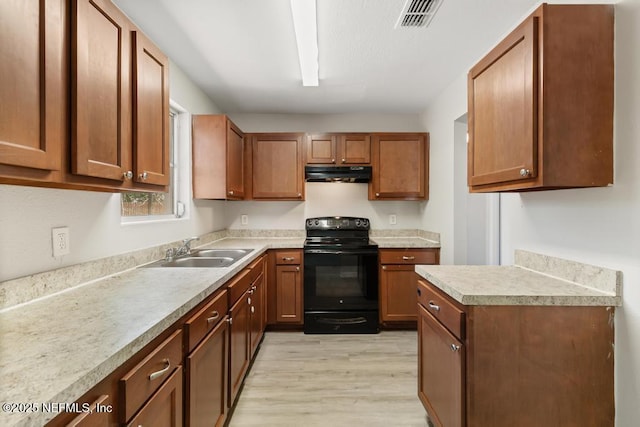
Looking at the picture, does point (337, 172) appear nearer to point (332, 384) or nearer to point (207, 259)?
point (207, 259)

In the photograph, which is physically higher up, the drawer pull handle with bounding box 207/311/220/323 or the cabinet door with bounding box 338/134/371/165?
the cabinet door with bounding box 338/134/371/165

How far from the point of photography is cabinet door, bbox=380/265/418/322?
3.28 metres

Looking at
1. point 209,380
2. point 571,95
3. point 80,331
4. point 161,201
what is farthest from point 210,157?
point 571,95

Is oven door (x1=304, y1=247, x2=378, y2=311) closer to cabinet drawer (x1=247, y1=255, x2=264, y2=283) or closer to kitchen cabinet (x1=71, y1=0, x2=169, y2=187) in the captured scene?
cabinet drawer (x1=247, y1=255, x2=264, y2=283)

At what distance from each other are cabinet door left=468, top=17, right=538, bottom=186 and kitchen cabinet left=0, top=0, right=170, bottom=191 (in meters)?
1.73

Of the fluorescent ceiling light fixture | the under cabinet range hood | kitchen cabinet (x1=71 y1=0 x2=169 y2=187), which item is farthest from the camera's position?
the under cabinet range hood

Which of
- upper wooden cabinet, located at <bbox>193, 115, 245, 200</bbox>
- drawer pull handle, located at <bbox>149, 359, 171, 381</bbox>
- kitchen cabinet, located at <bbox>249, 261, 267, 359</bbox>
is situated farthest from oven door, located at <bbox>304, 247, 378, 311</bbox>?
drawer pull handle, located at <bbox>149, 359, 171, 381</bbox>

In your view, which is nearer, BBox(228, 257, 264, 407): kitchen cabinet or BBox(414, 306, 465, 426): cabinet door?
BBox(414, 306, 465, 426): cabinet door

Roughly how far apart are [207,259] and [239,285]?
1.73 ft

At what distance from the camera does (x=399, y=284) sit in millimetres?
3297

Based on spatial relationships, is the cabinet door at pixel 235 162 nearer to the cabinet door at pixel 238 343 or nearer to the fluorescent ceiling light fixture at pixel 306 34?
the fluorescent ceiling light fixture at pixel 306 34

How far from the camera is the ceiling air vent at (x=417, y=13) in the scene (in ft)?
5.80

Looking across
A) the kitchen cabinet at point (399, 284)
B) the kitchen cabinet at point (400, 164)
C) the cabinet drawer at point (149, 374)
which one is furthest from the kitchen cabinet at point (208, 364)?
the kitchen cabinet at point (400, 164)

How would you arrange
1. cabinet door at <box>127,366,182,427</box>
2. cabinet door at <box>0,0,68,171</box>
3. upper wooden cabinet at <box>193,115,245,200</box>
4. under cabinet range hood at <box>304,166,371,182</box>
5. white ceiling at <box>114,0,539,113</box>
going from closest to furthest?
cabinet door at <box>0,0,68,171</box> < cabinet door at <box>127,366,182,427</box> < white ceiling at <box>114,0,539,113</box> < upper wooden cabinet at <box>193,115,245,200</box> < under cabinet range hood at <box>304,166,371,182</box>
